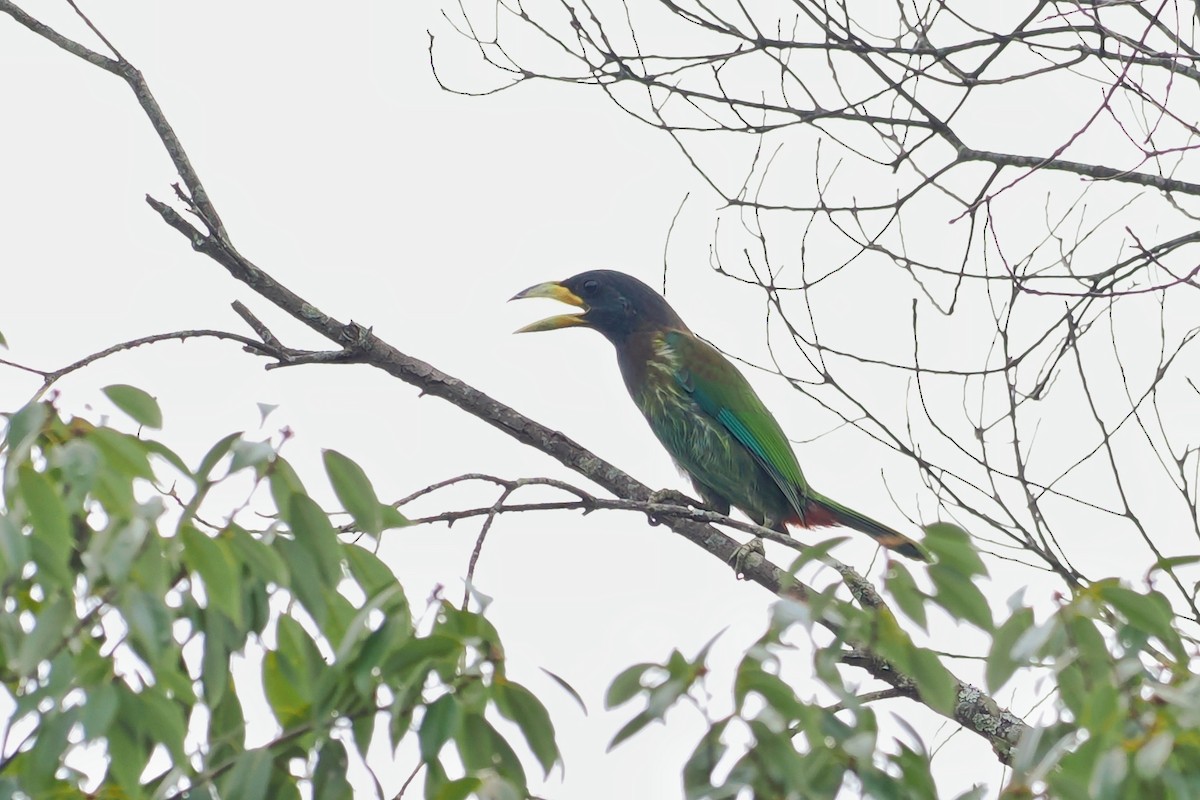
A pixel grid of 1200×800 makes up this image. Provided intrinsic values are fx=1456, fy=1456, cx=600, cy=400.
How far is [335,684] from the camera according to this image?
1.80 metres

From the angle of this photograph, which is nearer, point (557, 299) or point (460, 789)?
point (460, 789)

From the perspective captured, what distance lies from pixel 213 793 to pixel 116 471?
1.37ft

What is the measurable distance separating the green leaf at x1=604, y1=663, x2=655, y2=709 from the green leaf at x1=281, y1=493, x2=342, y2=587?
411 millimetres

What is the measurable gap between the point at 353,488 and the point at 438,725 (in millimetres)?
337

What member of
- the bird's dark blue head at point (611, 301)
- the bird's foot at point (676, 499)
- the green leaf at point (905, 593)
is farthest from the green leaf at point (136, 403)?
the bird's dark blue head at point (611, 301)

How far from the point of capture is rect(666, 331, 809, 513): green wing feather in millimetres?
5598

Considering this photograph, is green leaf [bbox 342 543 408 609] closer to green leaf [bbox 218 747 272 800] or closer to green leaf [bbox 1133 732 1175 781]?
green leaf [bbox 218 747 272 800]

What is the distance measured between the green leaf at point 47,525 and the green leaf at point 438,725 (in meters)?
0.45

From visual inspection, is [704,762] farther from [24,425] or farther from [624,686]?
[24,425]

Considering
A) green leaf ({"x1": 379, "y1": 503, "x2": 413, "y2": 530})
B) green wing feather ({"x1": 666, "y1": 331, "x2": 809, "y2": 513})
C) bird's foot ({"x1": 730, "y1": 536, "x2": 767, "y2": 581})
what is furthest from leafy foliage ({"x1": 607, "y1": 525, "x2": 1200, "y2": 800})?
green wing feather ({"x1": 666, "y1": 331, "x2": 809, "y2": 513})

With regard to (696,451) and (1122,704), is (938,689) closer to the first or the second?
(1122,704)

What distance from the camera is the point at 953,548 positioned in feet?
6.11

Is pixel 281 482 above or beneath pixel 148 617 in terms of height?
above

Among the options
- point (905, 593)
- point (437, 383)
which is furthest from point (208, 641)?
point (437, 383)
